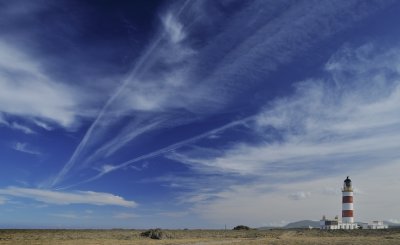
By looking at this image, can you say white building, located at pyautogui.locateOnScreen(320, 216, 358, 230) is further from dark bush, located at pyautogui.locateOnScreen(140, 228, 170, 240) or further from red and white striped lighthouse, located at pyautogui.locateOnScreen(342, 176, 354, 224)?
dark bush, located at pyautogui.locateOnScreen(140, 228, 170, 240)

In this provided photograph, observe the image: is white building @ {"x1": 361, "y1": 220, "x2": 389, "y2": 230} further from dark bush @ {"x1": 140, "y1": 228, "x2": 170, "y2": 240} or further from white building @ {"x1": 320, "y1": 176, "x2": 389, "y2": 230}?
dark bush @ {"x1": 140, "y1": 228, "x2": 170, "y2": 240}

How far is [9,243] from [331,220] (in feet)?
269

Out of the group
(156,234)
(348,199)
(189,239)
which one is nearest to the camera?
(189,239)

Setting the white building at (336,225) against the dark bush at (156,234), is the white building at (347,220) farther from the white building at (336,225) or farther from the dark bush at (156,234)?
the dark bush at (156,234)

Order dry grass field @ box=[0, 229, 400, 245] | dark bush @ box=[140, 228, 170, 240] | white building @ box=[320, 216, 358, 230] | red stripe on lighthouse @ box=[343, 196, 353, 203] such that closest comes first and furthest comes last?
dry grass field @ box=[0, 229, 400, 245] < dark bush @ box=[140, 228, 170, 240] < white building @ box=[320, 216, 358, 230] < red stripe on lighthouse @ box=[343, 196, 353, 203]

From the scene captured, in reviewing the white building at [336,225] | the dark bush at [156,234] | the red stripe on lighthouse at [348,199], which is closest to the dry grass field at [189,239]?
the dark bush at [156,234]

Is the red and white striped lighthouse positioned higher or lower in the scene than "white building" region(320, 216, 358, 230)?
higher

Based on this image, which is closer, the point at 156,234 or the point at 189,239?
the point at 189,239

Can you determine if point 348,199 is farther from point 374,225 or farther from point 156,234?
point 156,234

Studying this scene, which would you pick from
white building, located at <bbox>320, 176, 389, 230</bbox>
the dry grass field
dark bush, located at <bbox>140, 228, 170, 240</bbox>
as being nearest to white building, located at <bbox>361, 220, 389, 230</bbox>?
white building, located at <bbox>320, 176, 389, 230</bbox>

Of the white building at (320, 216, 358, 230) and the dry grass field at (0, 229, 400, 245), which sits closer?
the dry grass field at (0, 229, 400, 245)

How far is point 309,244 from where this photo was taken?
58.3m

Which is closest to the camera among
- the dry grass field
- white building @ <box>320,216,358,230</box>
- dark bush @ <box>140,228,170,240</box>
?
the dry grass field

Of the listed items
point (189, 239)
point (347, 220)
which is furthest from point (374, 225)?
point (189, 239)
